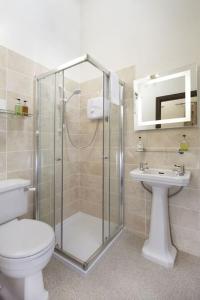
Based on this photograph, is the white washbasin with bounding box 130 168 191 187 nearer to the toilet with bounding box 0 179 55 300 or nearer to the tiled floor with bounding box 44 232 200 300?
the tiled floor with bounding box 44 232 200 300

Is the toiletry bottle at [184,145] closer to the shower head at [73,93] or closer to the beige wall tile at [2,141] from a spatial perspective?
the shower head at [73,93]

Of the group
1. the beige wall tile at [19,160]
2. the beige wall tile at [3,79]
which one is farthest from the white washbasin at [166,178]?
the beige wall tile at [3,79]

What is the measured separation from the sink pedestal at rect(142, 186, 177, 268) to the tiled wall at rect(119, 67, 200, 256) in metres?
0.17

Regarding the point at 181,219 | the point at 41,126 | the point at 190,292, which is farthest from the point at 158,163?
the point at 41,126

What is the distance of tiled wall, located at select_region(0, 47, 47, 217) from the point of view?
5.05 feet

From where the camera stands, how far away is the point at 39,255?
3.35ft

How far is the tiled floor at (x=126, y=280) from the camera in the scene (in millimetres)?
1208

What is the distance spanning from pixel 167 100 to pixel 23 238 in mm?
1788

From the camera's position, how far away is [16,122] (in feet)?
5.39

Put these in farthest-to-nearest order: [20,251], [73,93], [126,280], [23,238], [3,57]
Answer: [73,93] → [3,57] → [126,280] → [23,238] → [20,251]

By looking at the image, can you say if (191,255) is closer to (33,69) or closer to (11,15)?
(33,69)

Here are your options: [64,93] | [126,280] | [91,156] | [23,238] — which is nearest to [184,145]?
[91,156]

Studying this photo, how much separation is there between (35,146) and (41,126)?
0.23 m

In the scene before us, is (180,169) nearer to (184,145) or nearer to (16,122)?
(184,145)
